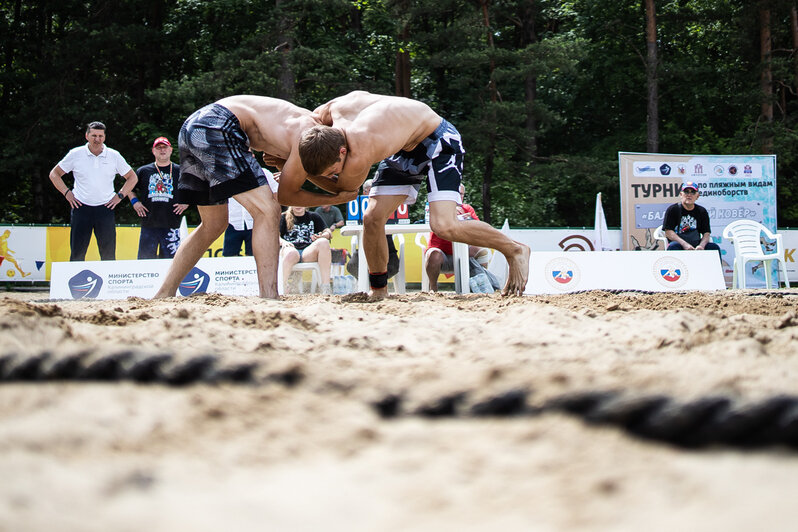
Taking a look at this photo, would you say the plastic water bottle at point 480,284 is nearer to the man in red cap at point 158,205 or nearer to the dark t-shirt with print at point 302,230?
the dark t-shirt with print at point 302,230

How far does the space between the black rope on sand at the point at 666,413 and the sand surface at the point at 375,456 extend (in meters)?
0.02

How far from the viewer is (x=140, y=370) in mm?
1661

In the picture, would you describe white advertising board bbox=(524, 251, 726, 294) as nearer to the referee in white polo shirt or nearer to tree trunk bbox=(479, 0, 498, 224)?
the referee in white polo shirt

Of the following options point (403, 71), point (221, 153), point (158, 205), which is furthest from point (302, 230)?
point (403, 71)

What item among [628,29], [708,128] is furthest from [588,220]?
[628,29]

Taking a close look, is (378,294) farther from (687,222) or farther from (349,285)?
(687,222)

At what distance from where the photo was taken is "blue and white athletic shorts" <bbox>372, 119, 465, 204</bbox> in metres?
4.61

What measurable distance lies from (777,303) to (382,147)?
269 cm

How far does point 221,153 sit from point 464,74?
56.5 ft

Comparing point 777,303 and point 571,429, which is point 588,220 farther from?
point 571,429

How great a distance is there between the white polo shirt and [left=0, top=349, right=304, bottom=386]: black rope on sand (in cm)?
658

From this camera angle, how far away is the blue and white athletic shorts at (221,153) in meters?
4.43

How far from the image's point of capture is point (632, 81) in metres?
21.4

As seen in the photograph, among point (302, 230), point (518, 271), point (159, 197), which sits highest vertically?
point (159, 197)
